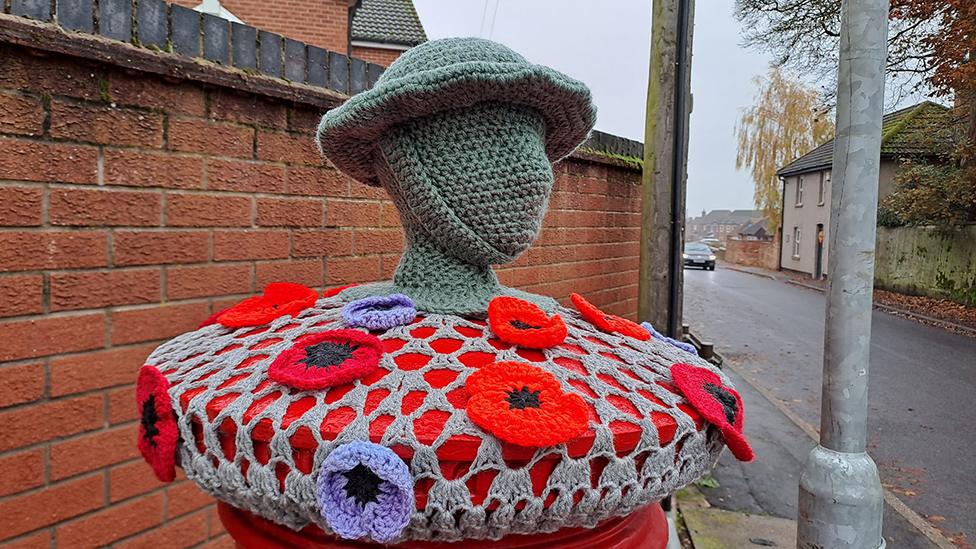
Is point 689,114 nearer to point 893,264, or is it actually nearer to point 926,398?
point 926,398

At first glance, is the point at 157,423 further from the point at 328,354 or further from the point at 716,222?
the point at 716,222

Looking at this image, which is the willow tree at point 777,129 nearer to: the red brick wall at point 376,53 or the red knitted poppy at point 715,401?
the red brick wall at point 376,53

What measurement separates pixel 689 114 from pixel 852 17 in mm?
2153

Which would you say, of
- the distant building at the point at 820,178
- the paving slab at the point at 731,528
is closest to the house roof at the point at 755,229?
the distant building at the point at 820,178

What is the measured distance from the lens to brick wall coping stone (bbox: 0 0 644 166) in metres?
1.44

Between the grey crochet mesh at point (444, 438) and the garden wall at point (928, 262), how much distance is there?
1479 centimetres

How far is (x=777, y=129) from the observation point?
21.3m

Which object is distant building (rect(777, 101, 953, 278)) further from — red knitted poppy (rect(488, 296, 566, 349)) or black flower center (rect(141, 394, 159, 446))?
black flower center (rect(141, 394, 159, 446))

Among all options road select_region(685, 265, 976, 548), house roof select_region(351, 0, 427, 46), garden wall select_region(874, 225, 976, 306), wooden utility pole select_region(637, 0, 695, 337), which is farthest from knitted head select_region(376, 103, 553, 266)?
garden wall select_region(874, 225, 976, 306)

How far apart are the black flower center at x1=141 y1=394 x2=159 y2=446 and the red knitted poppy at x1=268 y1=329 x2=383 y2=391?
23 centimetres

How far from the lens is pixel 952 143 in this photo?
12281 mm

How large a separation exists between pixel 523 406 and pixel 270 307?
656 millimetres

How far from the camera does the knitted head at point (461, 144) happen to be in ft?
3.09

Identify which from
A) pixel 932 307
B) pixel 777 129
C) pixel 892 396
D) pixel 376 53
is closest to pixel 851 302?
pixel 892 396
